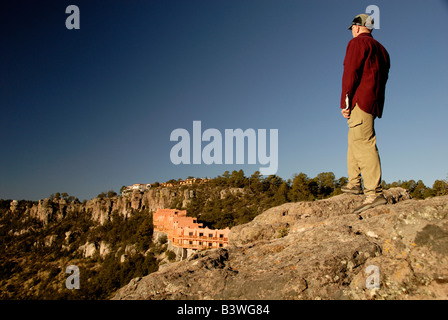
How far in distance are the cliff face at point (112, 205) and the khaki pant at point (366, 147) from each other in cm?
8554

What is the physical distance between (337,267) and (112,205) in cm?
12306

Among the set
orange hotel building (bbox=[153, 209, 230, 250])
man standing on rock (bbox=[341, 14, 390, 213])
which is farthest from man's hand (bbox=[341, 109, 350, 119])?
orange hotel building (bbox=[153, 209, 230, 250])

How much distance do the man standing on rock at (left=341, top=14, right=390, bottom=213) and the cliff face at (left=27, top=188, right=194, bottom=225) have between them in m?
85.6

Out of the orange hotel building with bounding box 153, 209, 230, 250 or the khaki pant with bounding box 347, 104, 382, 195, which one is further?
the orange hotel building with bounding box 153, 209, 230, 250

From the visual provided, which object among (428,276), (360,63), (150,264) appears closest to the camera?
(428,276)

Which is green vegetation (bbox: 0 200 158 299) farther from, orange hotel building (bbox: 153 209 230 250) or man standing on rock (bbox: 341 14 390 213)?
man standing on rock (bbox: 341 14 390 213)

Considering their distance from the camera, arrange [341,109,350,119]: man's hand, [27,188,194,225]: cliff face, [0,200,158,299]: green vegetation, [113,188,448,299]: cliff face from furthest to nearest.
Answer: [27,188,194,225]: cliff face
[0,200,158,299]: green vegetation
[341,109,350,119]: man's hand
[113,188,448,299]: cliff face

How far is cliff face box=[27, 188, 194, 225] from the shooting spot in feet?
316

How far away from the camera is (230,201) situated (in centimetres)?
7562

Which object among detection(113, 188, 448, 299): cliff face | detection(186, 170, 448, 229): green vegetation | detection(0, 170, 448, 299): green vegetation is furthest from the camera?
detection(0, 170, 448, 299): green vegetation

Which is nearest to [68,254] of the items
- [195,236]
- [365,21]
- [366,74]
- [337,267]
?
[195,236]
